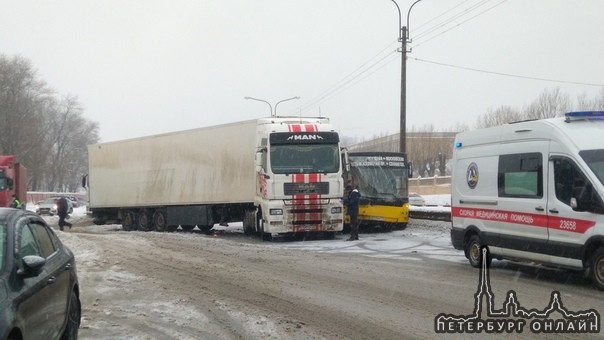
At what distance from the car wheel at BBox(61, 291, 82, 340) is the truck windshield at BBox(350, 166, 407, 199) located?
15773mm

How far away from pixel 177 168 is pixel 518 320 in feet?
62.5

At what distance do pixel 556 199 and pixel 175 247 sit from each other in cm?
955

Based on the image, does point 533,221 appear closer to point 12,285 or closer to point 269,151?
point 12,285

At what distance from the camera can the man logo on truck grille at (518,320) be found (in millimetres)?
7051

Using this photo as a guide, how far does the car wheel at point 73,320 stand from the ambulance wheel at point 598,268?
7532 mm

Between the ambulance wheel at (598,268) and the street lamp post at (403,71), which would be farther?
the street lamp post at (403,71)

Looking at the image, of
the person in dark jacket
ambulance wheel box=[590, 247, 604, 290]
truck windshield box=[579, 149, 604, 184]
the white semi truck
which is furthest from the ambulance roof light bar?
the white semi truck

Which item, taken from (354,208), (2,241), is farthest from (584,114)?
(354,208)

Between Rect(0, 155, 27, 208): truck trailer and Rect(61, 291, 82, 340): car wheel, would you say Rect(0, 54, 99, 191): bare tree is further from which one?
Rect(61, 291, 82, 340): car wheel

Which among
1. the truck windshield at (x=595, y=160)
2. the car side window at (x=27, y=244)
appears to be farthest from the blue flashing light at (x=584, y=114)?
the car side window at (x=27, y=244)

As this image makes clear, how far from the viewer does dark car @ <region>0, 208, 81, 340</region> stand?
464cm

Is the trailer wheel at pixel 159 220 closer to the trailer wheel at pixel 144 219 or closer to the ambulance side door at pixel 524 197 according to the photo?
the trailer wheel at pixel 144 219

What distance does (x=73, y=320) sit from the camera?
21.5 feet

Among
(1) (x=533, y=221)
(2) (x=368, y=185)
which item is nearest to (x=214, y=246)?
(2) (x=368, y=185)
